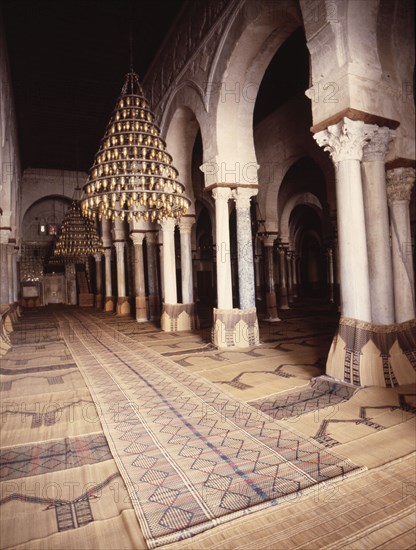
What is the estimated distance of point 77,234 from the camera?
12.0m

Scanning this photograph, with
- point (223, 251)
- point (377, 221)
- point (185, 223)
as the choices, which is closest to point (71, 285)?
point (185, 223)

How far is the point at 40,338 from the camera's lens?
859 centimetres

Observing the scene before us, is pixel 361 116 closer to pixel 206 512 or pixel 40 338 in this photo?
pixel 206 512

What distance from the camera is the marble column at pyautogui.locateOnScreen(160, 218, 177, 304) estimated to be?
30.1 ft

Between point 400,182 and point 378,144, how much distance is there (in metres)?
0.67

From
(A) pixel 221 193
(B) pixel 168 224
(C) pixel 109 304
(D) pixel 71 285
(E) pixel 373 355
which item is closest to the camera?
(E) pixel 373 355

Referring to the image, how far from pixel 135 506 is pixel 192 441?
0.86 m

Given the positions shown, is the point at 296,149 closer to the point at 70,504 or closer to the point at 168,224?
the point at 168,224

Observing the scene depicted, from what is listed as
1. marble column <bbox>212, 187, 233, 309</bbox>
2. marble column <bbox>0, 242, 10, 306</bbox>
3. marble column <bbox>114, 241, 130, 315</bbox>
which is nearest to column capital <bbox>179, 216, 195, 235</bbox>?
marble column <bbox>212, 187, 233, 309</bbox>

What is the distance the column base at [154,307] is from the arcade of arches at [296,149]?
43mm

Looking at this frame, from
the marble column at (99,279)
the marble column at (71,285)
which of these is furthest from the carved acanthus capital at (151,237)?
the marble column at (71,285)

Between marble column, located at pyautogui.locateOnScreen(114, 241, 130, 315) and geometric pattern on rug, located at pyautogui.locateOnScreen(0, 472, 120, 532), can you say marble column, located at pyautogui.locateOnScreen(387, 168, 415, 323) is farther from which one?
marble column, located at pyautogui.locateOnScreen(114, 241, 130, 315)

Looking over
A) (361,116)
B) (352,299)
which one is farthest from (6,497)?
(361,116)

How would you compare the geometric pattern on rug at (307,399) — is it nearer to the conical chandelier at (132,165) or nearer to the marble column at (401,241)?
the marble column at (401,241)
